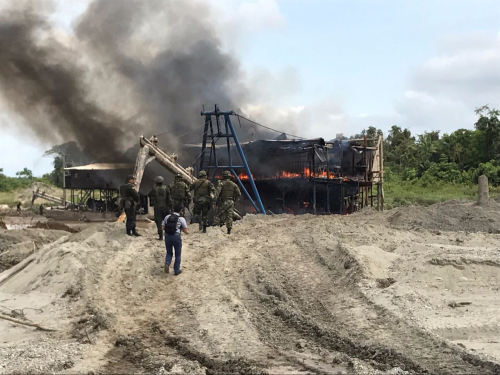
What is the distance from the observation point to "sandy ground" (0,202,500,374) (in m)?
6.39

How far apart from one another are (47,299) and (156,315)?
216 centimetres

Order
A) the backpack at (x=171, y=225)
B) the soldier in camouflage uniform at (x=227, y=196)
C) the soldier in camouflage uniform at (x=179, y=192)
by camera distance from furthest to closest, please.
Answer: the soldier in camouflage uniform at (x=227, y=196) → the soldier in camouflage uniform at (x=179, y=192) → the backpack at (x=171, y=225)

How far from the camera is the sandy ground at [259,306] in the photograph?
6.39m

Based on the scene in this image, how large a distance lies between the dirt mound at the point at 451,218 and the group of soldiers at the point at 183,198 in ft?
18.4

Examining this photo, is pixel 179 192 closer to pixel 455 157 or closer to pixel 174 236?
pixel 174 236

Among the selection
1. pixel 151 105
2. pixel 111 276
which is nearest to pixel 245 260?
pixel 111 276

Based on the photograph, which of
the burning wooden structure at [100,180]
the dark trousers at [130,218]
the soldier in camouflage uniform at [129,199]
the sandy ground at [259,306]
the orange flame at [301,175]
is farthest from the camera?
the burning wooden structure at [100,180]

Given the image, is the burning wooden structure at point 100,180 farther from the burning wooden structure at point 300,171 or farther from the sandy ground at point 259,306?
the sandy ground at point 259,306

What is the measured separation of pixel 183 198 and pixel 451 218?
32.0 ft

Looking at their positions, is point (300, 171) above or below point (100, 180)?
above

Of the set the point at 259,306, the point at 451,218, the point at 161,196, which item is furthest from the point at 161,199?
the point at 451,218

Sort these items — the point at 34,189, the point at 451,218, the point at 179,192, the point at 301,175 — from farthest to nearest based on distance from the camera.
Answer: the point at 34,189 < the point at 301,175 < the point at 451,218 < the point at 179,192

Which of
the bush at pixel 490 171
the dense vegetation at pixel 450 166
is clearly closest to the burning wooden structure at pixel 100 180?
the dense vegetation at pixel 450 166

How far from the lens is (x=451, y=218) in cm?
1812
